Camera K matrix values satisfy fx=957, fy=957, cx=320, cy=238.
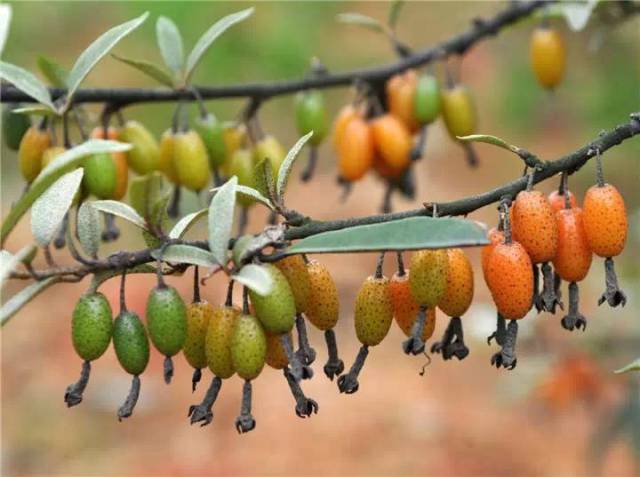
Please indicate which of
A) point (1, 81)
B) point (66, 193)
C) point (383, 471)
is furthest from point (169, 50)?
point (383, 471)

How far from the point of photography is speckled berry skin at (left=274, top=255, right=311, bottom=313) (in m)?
0.98

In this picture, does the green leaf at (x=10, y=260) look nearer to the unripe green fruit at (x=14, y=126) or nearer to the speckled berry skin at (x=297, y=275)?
the speckled berry skin at (x=297, y=275)

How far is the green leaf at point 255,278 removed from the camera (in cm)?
86

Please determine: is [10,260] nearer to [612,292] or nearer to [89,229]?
[89,229]

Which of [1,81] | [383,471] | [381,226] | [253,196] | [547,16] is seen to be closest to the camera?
[381,226]

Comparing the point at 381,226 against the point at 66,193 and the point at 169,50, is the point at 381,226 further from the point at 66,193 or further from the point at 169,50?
the point at 169,50

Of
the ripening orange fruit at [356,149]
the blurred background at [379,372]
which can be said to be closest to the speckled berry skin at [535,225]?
the ripening orange fruit at [356,149]

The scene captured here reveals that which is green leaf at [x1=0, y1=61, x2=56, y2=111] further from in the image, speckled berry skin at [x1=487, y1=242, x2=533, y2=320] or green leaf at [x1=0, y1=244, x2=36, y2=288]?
speckled berry skin at [x1=487, y1=242, x2=533, y2=320]

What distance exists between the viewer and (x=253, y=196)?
98 centimetres

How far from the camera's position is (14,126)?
4.96 ft

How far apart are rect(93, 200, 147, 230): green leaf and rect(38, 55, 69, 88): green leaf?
406mm

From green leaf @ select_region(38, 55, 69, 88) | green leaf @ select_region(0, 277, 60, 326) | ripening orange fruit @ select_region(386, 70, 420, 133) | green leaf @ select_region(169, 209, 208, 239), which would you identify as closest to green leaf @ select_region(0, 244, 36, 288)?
green leaf @ select_region(0, 277, 60, 326)

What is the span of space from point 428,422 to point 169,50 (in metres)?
2.14

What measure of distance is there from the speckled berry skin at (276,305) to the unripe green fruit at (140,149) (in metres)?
0.64
